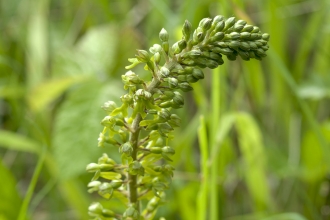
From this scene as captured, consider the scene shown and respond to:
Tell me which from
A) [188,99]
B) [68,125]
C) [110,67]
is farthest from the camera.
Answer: [188,99]

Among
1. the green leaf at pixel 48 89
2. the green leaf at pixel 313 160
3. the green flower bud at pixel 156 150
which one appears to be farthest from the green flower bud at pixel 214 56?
the green leaf at pixel 48 89

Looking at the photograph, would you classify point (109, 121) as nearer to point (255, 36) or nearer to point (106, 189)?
point (106, 189)

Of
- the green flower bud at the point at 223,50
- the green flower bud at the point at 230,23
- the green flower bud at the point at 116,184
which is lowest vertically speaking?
the green flower bud at the point at 116,184

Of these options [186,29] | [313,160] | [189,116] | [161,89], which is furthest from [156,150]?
[189,116]

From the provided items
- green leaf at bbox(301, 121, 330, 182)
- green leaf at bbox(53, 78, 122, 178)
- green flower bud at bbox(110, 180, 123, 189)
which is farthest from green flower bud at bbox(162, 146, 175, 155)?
green leaf at bbox(301, 121, 330, 182)

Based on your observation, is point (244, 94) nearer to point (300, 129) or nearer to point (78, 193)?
point (300, 129)

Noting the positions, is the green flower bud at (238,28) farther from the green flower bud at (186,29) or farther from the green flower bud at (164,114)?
the green flower bud at (164,114)

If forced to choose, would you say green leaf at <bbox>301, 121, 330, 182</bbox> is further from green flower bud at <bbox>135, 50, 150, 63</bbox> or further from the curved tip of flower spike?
green flower bud at <bbox>135, 50, 150, 63</bbox>

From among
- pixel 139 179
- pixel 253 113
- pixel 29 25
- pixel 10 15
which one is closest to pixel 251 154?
pixel 253 113
